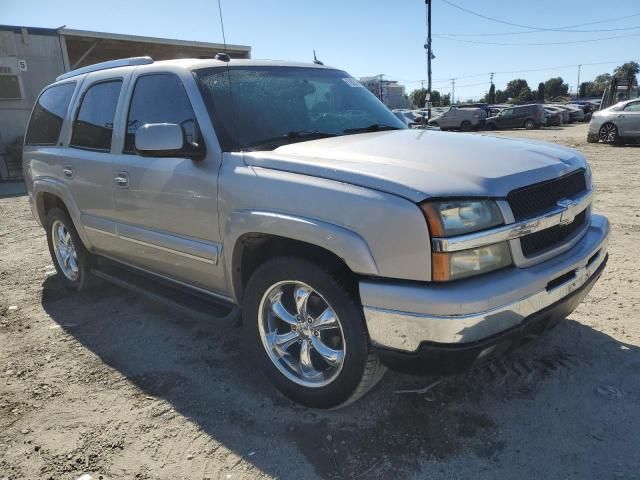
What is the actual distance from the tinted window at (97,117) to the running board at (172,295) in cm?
103

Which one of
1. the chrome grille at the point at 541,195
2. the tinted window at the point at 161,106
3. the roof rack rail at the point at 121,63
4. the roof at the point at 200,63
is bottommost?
the chrome grille at the point at 541,195

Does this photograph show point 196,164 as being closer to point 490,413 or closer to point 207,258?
point 207,258

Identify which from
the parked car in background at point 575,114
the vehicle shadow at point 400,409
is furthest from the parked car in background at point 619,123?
the parked car in background at point 575,114

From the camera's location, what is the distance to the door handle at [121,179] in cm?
351

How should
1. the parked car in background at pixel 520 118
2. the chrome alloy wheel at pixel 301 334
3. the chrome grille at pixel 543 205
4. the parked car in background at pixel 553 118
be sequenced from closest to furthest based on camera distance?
the chrome grille at pixel 543 205
the chrome alloy wheel at pixel 301 334
the parked car in background at pixel 520 118
the parked car in background at pixel 553 118

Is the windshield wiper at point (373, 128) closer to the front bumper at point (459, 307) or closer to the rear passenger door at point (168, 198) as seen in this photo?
the rear passenger door at point (168, 198)

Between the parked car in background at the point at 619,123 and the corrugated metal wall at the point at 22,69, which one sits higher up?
the corrugated metal wall at the point at 22,69

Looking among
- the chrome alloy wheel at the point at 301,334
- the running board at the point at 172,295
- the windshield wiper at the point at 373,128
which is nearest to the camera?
the chrome alloy wheel at the point at 301,334

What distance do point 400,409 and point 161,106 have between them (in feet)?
8.04

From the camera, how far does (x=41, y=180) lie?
474 centimetres

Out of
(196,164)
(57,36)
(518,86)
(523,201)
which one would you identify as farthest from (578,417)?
(518,86)

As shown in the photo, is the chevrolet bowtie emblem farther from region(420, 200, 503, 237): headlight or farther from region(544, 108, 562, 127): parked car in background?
region(544, 108, 562, 127): parked car in background

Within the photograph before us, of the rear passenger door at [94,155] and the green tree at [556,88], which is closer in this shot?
the rear passenger door at [94,155]

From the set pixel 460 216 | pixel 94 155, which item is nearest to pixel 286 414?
pixel 460 216
